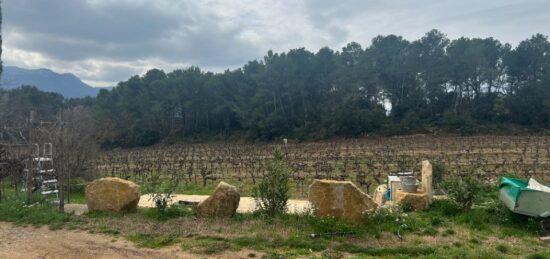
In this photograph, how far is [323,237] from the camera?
7973 millimetres

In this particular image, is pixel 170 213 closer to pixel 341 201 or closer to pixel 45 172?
pixel 341 201

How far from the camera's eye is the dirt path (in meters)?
7.36

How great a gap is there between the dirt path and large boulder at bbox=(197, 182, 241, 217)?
6.54ft

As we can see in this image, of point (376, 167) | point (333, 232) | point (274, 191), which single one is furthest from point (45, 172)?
point (376, 167)

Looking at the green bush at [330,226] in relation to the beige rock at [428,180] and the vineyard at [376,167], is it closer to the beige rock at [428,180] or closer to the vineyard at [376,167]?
the beige rock at [428,180]

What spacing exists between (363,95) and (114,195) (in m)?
42.6

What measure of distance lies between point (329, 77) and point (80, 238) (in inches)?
1770

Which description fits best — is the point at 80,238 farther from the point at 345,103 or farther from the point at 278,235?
the point at 345,103

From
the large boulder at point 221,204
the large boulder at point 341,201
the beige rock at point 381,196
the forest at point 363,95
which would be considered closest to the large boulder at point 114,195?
the large boulder at point 221,204

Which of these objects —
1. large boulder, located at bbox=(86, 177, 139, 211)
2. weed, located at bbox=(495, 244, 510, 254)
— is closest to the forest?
large boulder, located at bbox=(86, 177, 139, 211)

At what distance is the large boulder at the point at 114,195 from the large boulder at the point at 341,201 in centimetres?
451

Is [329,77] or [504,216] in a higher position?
[329,77]

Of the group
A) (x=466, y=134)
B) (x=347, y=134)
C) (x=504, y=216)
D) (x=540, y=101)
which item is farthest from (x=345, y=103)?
(x=504, y=216)

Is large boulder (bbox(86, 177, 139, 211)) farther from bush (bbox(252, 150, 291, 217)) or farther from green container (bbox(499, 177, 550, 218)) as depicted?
green container (bbox(499, 177, 550, 218))
